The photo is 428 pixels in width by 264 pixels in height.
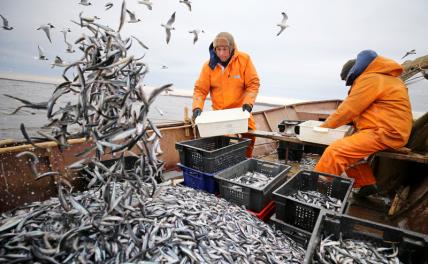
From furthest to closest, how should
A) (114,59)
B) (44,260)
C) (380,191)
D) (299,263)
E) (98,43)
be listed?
(380,191) → (299,263) → (98,43) → (114,59) → (44,260)

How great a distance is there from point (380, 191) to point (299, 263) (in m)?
3.02

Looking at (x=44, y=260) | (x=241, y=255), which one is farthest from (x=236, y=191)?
(x=44, y=260)

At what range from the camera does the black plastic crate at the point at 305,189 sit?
8.96 feet

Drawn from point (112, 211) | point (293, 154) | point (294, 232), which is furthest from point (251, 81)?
point (112, 211)

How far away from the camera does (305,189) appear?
363cm

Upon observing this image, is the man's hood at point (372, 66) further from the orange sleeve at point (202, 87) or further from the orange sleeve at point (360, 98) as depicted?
the orange sleeve at point (202, 87)

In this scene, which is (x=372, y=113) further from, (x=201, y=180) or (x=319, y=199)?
(x=201, y=180)

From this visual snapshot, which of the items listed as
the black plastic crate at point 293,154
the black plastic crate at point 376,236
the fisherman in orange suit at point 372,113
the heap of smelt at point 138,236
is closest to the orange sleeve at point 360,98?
the fisherman in orange suit at point 372,113

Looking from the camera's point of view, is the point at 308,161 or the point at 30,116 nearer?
the point at 308,161

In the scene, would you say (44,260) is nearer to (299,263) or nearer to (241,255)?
(241,255)

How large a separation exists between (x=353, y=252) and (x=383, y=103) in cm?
251

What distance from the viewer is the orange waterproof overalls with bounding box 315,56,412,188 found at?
3.55 m

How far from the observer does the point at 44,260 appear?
1.87 metres

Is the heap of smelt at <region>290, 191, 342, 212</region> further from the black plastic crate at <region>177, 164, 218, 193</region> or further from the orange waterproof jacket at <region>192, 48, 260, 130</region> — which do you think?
the orange waterproof jacket at <region>192, 48, 260, 130</region>
